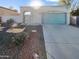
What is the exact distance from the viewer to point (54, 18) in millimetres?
32844

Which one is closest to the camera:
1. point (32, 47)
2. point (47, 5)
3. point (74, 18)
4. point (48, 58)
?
point (48, 58)

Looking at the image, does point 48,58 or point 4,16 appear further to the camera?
point 4,16

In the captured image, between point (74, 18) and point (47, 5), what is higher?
point (47, 5)

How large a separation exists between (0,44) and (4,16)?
19.5m

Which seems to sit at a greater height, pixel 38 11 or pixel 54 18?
pixel 38 11

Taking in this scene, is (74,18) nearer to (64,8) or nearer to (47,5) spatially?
(64,8)

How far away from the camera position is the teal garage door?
107 feet

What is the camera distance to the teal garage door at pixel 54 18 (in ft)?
107

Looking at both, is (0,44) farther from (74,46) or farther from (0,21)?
(0,21)

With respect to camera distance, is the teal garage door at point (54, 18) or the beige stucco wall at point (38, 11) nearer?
the teal garage door at point (54, 18)

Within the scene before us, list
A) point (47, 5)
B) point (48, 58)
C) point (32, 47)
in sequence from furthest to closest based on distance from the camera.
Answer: point (47, 5) → point (32, 47) → point (48, 58)

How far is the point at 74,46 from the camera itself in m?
14.5

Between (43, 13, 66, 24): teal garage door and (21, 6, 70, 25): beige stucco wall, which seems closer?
(43, 13, 66, 24): teal garage door

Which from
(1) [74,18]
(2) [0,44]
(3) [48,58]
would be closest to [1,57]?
(3) [48,58]
